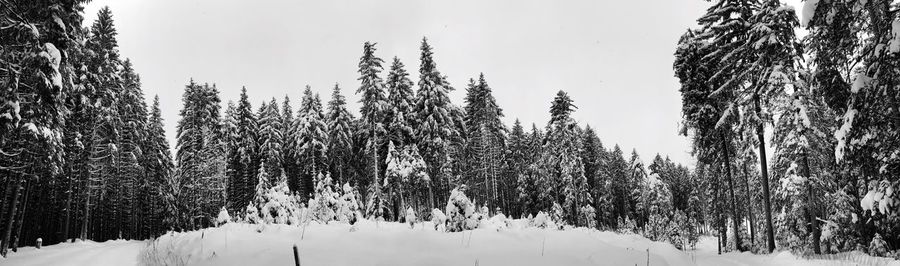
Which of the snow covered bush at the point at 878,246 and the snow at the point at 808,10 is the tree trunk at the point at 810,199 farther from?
the snow at the point at 808,10

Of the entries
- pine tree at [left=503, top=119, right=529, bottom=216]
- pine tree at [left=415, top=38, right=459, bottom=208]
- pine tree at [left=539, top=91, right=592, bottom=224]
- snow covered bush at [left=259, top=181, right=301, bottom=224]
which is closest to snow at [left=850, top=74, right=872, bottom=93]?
snow covered bush at [left=259, top=181, right=301, bottom=224]

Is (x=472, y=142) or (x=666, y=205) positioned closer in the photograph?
(x=472, y=142)

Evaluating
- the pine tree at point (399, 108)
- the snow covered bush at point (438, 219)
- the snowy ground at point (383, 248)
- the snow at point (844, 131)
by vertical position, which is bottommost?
the snowy ground at point (383, 248)

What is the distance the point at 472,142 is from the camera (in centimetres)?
4353

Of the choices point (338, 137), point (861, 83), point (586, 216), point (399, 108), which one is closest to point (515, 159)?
point (586, 216)

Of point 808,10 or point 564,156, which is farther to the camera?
point 564,156

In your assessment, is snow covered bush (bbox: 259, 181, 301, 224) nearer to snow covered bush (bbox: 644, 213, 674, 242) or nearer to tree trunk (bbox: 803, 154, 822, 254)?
tree trunk (bbox: 803, 154, 822, 254)

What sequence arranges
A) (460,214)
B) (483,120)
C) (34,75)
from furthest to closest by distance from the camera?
1. (483,120)
2. (34,75)
3. (460,214)

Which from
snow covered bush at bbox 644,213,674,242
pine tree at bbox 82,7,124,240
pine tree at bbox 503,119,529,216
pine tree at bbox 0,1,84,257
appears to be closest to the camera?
pine tree at bbox 0,1,84,257

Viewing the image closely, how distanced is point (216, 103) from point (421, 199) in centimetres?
2048

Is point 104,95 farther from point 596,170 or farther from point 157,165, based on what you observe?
point 596,170

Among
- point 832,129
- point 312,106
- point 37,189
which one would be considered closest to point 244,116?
point 312,106

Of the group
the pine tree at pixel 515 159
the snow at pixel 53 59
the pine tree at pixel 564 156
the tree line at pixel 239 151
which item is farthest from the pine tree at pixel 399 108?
the pine tree at pixel 515 159

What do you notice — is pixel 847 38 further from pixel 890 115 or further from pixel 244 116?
pixel 244 116
